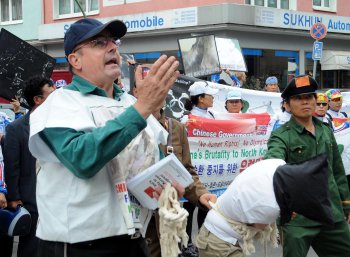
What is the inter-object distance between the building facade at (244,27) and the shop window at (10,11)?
76.0 inches

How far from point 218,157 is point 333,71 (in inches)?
674

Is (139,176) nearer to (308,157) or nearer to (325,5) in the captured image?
(308,157)

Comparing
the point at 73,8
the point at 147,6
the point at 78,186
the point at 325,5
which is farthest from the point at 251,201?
the point at 73,8

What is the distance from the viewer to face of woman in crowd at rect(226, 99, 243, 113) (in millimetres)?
8148

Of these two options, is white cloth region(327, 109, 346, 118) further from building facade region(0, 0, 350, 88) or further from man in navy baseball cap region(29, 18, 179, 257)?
building facade region(0, 0, 350, 88)

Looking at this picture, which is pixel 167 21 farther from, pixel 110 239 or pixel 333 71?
pixel 110 239

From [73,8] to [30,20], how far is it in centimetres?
215

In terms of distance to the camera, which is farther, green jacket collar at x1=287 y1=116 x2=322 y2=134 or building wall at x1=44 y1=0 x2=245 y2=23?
building wall at x1=44 y1=0 x2=245 y2=23

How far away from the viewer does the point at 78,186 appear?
2359 millimetres

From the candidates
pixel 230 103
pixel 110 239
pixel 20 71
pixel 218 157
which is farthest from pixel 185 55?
pixel 110 239

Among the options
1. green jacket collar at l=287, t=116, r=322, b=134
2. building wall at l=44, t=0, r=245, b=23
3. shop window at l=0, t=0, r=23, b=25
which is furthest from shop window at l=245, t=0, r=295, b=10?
green jacket collar at l=287, t=116, r=322, b=134

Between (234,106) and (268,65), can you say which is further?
(268,65)

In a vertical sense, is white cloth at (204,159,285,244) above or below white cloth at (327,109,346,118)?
below

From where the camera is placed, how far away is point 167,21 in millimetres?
19266
